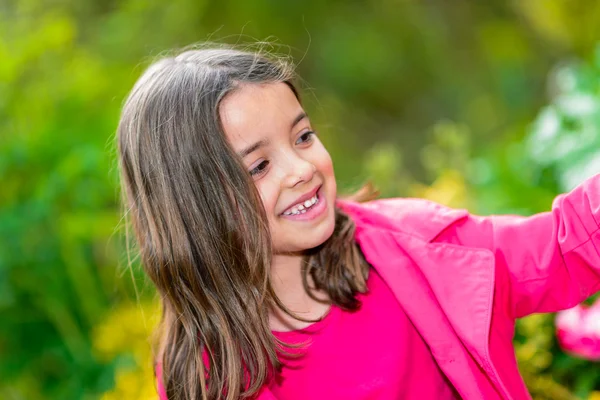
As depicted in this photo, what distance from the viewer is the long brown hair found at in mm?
1678

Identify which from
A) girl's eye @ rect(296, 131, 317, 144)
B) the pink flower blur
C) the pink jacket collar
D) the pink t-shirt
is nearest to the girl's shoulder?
the pink jacket collar

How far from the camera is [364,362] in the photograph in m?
1.78

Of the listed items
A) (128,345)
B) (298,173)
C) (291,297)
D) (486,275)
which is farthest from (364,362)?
(128,345)

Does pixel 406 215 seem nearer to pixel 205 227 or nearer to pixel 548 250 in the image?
pixel 548 250

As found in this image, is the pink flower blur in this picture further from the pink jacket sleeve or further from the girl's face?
the girl's face

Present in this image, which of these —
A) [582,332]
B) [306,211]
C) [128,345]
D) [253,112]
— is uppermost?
[253,112]

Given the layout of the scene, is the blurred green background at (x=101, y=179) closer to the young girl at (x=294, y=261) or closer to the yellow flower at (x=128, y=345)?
the yellow flower at (x=128, y=345)

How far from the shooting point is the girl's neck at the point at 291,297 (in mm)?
1855

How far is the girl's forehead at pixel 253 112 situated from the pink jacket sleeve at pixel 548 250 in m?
0.49

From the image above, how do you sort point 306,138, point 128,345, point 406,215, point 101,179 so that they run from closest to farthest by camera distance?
point 306,138
point 406,215
point 128,345
point 101,179

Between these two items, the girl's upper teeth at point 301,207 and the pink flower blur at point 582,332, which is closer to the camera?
the girl's upper teeth at point 301,207

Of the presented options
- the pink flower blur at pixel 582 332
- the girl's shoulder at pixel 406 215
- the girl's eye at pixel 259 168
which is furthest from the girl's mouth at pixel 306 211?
the pink flower blur at pixel 582 332

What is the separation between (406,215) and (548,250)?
352mm

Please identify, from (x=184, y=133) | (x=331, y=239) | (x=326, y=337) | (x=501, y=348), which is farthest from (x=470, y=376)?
(x=184, y=133)
